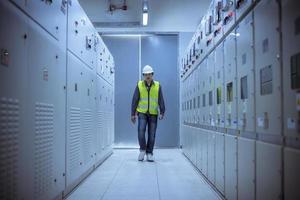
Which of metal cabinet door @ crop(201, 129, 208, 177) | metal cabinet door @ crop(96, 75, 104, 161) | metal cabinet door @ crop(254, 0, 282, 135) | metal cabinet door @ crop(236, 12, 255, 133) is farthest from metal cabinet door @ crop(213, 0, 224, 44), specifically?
metal cabinet door @ crop(96, 75, 104, 161)

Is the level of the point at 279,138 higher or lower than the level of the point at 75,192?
higher

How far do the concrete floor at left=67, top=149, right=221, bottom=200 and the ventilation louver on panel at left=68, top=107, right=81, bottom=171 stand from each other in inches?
11.9

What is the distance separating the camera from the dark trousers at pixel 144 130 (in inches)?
259

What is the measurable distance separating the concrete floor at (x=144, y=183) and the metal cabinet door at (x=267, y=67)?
161cm

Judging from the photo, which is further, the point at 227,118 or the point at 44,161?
the point at 227,118

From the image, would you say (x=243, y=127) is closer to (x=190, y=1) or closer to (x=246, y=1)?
(x=246, y=1)

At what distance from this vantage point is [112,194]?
3.74 meters


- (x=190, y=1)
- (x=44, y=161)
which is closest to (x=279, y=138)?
(x=44, y=161)

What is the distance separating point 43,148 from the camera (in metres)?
2.73

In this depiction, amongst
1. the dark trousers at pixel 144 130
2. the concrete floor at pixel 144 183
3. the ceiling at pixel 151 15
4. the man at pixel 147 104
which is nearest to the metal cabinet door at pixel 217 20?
the concrete floor at pixel 144 183

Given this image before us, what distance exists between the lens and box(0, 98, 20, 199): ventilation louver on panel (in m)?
1.95

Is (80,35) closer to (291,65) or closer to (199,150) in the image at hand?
(199,150)

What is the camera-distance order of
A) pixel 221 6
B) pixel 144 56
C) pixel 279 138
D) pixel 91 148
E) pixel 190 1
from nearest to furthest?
1. pixel 279 138
2. pixel 221 6
3. pixel 91 148
4. pixel 190 1
5. pixel 144 56

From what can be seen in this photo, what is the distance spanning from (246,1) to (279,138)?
41.5 inches
